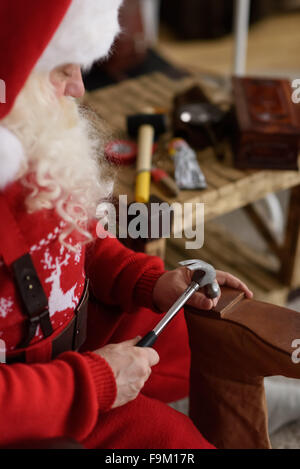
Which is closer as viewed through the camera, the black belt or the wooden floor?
the black belt

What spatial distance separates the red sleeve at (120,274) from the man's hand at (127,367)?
139 mm

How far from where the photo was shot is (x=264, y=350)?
2.48ft

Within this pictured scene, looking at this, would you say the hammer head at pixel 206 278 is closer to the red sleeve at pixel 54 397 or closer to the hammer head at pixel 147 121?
the red sleeve at pixel 54 397

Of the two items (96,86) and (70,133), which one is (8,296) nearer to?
(70,133)

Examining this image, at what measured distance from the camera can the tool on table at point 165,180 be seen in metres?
1.07

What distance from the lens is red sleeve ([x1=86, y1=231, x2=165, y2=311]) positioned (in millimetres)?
865

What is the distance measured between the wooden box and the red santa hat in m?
0.53

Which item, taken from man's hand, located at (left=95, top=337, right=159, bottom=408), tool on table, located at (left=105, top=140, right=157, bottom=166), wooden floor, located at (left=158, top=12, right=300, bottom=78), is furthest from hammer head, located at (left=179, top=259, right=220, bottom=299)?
wooden floor, located at (left=158, top=12, right=300, bottom=78)

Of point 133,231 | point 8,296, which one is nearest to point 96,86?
point 133,231

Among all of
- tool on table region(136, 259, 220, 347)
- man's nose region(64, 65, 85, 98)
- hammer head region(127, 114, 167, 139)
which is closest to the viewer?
man's nose region(64, 65, 85, 98)

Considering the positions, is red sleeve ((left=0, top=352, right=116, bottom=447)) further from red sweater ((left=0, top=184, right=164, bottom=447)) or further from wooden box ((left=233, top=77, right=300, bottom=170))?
wooden box ((left=233, top=77, right=300, bottom=170))

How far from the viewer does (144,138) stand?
3.84 ft
